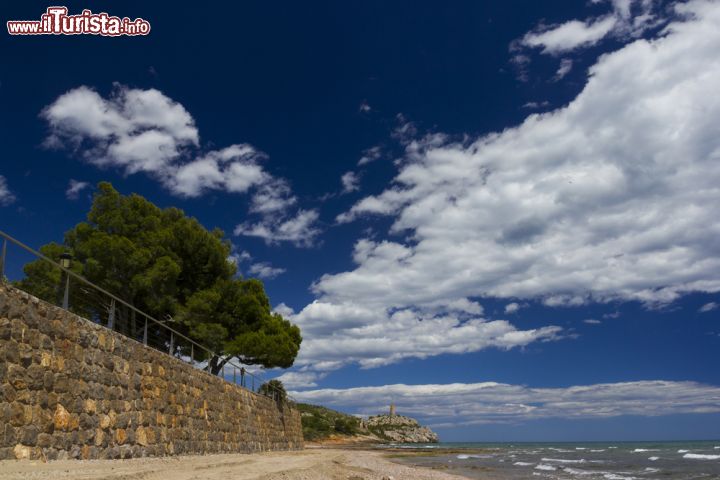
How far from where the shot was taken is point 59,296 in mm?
13164

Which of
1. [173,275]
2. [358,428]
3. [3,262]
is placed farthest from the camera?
[358,428]

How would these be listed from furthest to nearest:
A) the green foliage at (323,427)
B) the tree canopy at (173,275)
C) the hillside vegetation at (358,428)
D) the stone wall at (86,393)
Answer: the hillside vegetation at (358,428) → the green foliage at (323,427) → the tree canopy at (173,275) → the stone wall at (86,393)

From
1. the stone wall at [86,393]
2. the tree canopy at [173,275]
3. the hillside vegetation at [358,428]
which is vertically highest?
the tree canopy at [173,275]

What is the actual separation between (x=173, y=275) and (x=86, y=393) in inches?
545

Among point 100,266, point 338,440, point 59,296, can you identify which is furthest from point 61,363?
point 338,440

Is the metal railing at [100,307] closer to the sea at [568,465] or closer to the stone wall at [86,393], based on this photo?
the stone wall at [86,393]

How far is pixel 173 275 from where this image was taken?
25.2m

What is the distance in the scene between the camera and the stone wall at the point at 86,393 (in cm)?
961

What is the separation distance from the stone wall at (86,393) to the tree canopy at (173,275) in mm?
6374

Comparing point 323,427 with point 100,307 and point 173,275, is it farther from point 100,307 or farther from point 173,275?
point 100,307

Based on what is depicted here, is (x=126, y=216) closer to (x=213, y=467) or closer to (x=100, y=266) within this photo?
(x=100, y=266)

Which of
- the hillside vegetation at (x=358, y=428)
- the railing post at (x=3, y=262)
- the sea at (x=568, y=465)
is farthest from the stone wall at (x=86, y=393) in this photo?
the hillside vegetation at (x=358, y=428)

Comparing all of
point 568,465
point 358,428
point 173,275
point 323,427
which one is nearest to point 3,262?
point 173,275

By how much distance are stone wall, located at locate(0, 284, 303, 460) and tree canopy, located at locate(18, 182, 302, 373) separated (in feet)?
20.9
